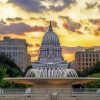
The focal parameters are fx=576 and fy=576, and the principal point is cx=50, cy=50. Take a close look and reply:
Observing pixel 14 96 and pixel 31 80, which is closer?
pixel 14 96

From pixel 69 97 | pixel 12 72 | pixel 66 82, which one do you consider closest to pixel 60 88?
pixel 66 82

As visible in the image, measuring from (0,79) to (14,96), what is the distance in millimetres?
30096

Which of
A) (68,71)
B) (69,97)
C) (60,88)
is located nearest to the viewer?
(69,97)

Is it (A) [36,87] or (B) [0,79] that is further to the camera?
(B) [0,79]

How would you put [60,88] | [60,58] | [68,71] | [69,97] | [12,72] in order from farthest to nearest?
[60,58] → [12,72] → [68,71] → [60,88] → [69,97]

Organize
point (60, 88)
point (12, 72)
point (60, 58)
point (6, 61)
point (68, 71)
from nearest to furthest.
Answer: point (60, 88) → point (68, 71) → point (12, 72) → point (6, 61) → point (60, 58)

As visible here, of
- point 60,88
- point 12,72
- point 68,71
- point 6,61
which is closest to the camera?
point 60,88

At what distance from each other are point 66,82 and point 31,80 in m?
3.17

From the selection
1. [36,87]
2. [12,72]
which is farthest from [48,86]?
[12,72]

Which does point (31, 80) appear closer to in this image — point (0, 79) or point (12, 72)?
point (0, 79)

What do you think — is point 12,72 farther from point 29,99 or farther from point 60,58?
point 60,58

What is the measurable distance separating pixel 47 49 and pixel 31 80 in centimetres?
14862

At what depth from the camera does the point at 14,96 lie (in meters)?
43.9

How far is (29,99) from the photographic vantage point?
43562 mm
